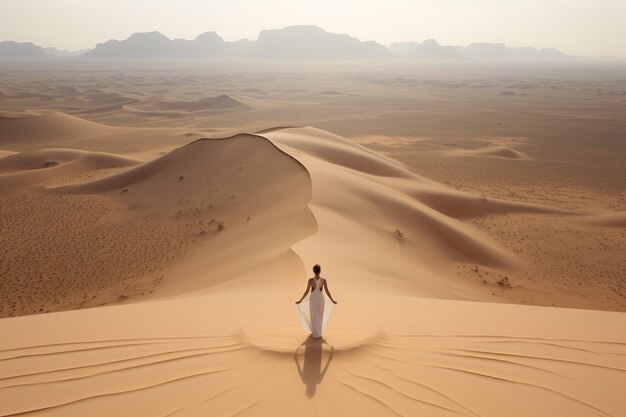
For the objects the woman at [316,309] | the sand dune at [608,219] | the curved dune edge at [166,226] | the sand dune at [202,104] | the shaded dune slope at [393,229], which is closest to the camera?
the woman at [316,309]

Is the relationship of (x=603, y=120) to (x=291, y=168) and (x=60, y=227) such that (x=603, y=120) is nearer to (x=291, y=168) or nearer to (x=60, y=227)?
(x=291, y=168)

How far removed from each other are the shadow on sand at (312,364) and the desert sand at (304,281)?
2 cm

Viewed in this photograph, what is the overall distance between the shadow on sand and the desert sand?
0.02m

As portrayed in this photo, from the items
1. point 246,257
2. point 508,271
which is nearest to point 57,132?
point 246,257

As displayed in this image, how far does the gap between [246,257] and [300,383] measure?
261 inches

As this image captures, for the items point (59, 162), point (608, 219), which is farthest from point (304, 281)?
point (59, 162)

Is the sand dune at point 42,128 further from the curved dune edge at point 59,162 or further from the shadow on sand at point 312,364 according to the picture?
the shadow on sand at point 312,364

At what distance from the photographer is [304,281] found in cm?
751

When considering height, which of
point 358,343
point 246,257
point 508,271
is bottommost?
point 508,271

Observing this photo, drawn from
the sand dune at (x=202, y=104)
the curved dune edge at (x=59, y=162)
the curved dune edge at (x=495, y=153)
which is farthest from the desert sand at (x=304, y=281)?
the sand dune at (x=202, y=104)

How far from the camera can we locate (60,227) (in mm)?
14812

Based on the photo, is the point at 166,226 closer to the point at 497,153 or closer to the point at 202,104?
the point at 497,153

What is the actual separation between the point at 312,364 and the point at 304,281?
10.5 ft

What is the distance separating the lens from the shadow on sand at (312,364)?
404 cm
